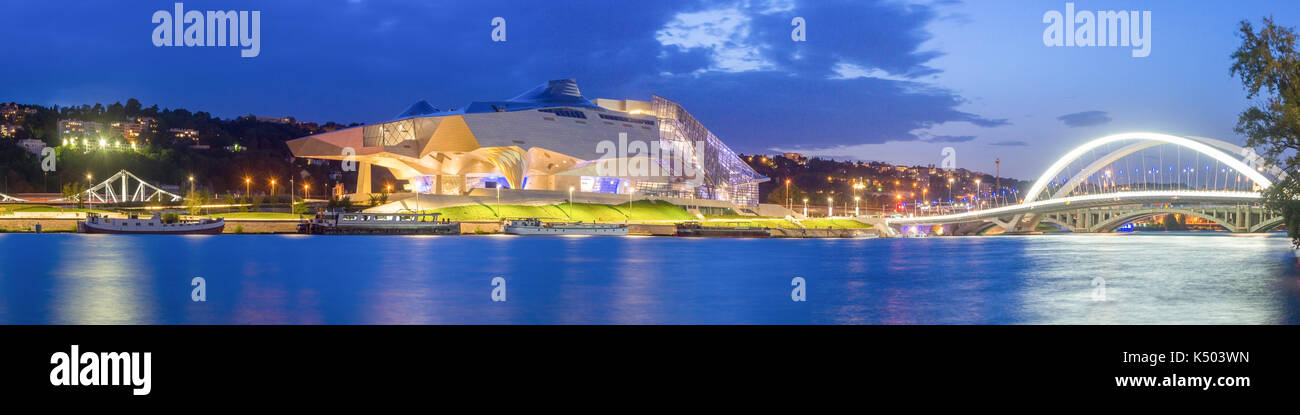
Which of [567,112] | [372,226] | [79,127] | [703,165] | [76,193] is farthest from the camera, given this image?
[79,127]

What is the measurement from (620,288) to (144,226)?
55700 mm

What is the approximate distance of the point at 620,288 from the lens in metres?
27.2

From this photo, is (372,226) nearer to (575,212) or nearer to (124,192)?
(575,212)

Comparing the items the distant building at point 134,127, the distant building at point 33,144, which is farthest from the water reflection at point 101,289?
the distant building at point 134,127

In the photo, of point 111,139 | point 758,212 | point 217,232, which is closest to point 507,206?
point 217,232

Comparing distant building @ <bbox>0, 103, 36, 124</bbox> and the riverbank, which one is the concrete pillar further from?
distant building @ <bbox>0, 103, 36, 124</bbox>

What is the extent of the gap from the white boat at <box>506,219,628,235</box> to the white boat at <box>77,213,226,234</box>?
21.3 meters

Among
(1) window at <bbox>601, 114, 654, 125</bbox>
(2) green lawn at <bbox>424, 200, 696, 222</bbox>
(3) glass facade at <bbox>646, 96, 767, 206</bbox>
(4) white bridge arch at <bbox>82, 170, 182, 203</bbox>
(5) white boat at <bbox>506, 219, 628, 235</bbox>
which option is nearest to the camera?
(5) white boat at <bbox>506, 219, 628, 235</bbox>

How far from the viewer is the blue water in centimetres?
2011

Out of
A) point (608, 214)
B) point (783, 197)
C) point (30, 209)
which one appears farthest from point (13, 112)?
point (783, 197)

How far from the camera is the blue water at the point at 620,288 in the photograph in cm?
2011

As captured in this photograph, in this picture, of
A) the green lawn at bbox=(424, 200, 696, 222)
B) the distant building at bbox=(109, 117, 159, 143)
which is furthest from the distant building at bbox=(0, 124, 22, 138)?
the green lawn at bbox=(424, 200, 696, 222)
